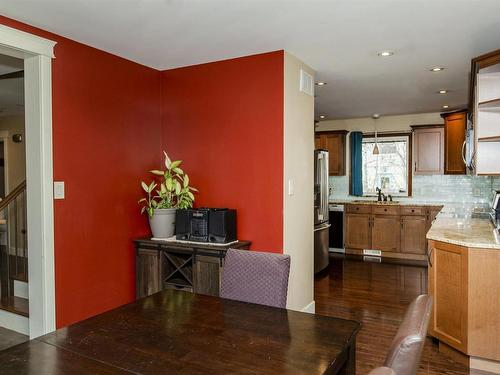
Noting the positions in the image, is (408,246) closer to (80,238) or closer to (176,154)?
(176,154)

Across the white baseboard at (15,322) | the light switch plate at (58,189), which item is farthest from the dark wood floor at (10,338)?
the light switch plate at (58,189)

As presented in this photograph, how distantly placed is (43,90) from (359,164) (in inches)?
217

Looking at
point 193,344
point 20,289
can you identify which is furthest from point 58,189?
point 193,344

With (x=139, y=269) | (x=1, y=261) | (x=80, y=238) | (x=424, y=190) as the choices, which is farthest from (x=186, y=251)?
(x=424, y=190)

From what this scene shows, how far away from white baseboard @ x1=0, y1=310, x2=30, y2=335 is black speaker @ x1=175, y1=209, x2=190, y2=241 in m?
1.47

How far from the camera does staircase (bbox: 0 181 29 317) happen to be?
372 centimetres

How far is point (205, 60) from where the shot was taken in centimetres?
364

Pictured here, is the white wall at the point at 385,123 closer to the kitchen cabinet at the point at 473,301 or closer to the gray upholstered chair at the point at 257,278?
the kitchen cabinet at the point at 473,301

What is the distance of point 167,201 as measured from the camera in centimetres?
369

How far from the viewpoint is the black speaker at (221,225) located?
3.35 metres

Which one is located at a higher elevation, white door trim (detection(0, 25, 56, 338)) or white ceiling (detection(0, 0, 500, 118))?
white ceiling (detection(0, 0, 500, 118))

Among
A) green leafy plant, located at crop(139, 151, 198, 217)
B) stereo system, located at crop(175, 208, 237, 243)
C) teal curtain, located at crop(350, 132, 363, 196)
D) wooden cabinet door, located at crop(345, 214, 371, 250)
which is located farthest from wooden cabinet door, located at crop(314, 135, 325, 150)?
stereo system, located at crop(175, 208, 237, 243)

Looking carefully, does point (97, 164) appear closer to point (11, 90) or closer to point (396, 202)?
point (11, 90)

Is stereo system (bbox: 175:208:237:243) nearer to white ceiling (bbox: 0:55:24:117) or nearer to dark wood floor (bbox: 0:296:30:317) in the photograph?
dark wood floor (bbox: 0:296:30:317)
